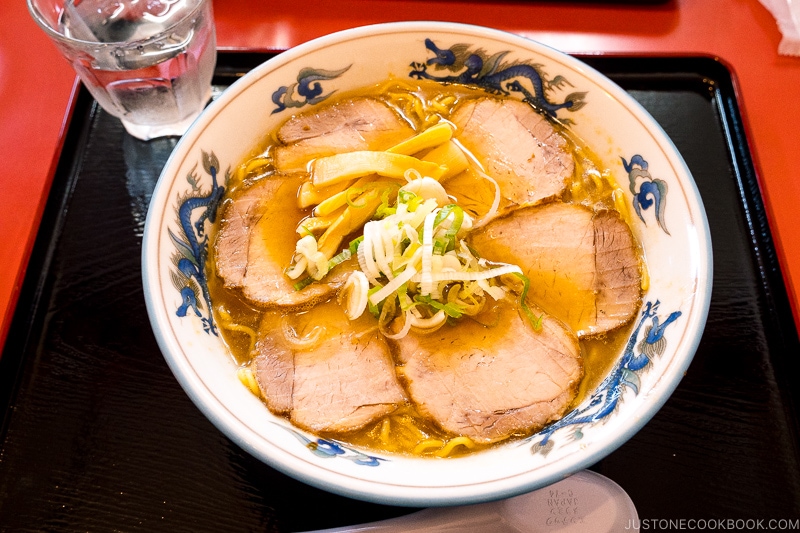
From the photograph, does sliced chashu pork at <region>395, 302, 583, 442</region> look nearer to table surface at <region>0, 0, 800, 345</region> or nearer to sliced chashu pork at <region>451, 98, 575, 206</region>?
sliced chashu pork at <region>451, 98, 575, 206</region>

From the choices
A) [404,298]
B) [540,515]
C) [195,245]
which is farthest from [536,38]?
[540,515]

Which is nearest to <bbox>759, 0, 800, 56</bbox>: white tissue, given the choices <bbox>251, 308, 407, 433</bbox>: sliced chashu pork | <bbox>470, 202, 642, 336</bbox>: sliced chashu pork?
<bbox>470, 202, 642, 336</bbox>: sliced chashu pork

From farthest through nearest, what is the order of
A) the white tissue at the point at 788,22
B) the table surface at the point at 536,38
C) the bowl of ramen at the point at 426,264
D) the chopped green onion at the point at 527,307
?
1. the white tissue at the point at 788,22
2. the table surface at the point at 536,38
3. the chopped green onion at the point at 527,307
4. the bowl of ramen at the point at 426,264

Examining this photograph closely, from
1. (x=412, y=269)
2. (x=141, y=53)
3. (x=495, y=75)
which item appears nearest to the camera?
(x=412, y=269)

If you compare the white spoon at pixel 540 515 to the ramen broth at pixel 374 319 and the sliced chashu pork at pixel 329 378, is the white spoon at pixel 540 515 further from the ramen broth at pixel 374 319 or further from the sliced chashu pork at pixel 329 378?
the sliced chashu pork at pixel 329 378

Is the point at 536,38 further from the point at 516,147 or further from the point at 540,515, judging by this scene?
the point at 540,515

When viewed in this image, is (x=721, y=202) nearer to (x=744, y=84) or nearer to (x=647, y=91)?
(x=647, y=91)

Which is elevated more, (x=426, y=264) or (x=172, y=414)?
(x=426, y=264)

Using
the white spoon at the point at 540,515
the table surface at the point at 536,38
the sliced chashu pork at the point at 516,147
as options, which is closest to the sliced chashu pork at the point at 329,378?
the white spoon at the point at 540,515
